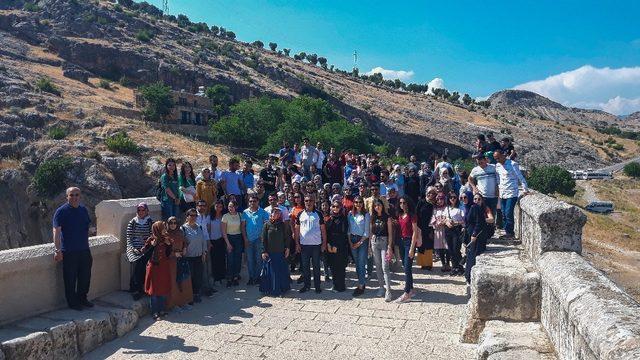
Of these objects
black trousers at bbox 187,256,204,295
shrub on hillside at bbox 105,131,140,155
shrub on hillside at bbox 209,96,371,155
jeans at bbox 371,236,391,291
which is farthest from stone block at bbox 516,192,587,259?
shrub on hillside at bbox 209,96,371,155

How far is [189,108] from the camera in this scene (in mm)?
54656

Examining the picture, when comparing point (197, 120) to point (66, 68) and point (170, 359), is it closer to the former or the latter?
point (66, 68)

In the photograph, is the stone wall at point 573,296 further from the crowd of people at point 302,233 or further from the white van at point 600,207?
the white van at point 600,207

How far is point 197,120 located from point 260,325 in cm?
5048

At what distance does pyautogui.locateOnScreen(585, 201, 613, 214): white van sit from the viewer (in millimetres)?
44594

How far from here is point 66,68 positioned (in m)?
58.2

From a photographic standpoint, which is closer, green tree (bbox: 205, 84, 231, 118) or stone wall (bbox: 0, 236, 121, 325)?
stone wall (bbox: 0, 236, 121, 325)

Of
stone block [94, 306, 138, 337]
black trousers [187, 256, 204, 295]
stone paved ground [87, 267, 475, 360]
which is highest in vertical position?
black trousers [187, 256, 204, 295]

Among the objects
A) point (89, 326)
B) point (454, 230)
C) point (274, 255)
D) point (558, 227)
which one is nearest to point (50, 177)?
point (274, 255)

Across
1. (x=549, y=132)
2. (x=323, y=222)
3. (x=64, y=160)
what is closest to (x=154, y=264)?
(x=323, y=222)

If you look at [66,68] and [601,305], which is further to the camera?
[66,68]

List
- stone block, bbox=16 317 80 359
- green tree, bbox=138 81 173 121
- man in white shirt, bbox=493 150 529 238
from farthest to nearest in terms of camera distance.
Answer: green tree, bbox=138 81 173 121
man in white shirt, bbox=493 150 529 238
stone block, bbox=16 317 80 359

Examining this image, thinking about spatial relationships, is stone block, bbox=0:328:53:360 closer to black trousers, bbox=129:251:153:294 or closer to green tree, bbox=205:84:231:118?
black trousers, bbox=129:251:153:294

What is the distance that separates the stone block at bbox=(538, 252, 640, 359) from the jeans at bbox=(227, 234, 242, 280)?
544 cm
